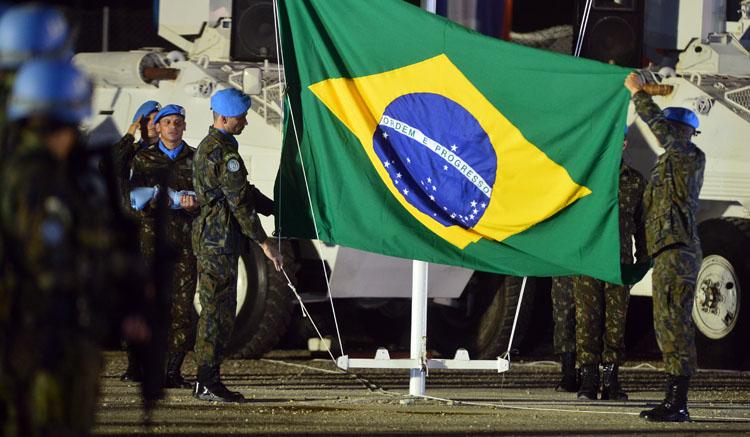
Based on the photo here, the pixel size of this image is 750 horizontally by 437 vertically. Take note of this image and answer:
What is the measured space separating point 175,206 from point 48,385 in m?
6.73

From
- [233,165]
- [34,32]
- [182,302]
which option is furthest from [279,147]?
[34,32]

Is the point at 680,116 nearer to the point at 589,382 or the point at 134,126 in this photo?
the point at 589,382

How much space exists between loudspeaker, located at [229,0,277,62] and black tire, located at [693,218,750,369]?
3646 millimetres

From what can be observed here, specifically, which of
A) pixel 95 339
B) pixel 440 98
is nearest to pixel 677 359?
pixel 440 98

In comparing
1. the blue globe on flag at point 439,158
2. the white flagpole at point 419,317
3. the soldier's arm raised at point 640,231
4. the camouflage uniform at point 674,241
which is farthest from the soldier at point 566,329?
the blue globe on flag at point 439,158

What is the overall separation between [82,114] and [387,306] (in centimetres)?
1088

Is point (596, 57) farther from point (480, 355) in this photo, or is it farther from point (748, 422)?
point (748, 422)

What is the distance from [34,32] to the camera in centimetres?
459

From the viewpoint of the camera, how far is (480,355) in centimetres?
1398

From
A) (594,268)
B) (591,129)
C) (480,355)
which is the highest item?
(591,129)

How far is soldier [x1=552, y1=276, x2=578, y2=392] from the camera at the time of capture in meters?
11.7

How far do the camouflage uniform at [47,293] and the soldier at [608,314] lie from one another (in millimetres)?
6888

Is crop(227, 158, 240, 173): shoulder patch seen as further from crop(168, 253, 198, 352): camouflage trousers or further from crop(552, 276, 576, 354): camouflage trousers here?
crop(552, 276, 576, 354): camouflage trousers

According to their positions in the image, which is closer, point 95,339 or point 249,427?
point 95,339
